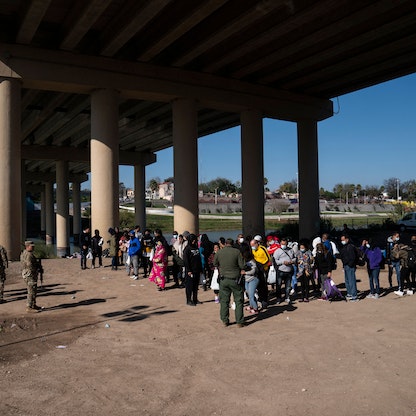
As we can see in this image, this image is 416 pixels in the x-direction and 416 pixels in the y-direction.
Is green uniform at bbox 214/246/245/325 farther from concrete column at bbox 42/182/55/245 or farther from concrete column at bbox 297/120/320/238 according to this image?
concrete column at bbox 42/182/55/245

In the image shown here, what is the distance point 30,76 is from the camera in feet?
61.9

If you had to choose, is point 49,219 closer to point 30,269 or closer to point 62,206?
point 62,206

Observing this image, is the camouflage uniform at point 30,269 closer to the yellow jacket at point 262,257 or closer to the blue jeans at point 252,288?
the blue jeans at point 252,288

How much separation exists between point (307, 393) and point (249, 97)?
21.3m

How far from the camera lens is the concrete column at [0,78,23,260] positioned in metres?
18.6

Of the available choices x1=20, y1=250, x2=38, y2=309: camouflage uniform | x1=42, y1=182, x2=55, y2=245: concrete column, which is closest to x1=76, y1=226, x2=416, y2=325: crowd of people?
x1=20, y1=250, x2=38, y2=309: camouflage uniform

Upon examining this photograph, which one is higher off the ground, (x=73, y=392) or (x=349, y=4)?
(x=349, y=4)

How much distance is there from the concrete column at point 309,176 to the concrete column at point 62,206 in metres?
23.1

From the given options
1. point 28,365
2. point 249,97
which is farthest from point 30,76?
point 28,365

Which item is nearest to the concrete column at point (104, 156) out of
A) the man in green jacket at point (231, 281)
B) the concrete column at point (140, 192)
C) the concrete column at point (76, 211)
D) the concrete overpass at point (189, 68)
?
the concrete overpass at point (189, 68)

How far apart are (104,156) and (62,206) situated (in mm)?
25961

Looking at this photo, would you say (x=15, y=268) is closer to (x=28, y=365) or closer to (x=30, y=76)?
(x=30, y=76)

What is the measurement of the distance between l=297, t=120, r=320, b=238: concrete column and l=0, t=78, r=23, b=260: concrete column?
1760 centimetres

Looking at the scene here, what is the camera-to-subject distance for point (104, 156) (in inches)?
821
